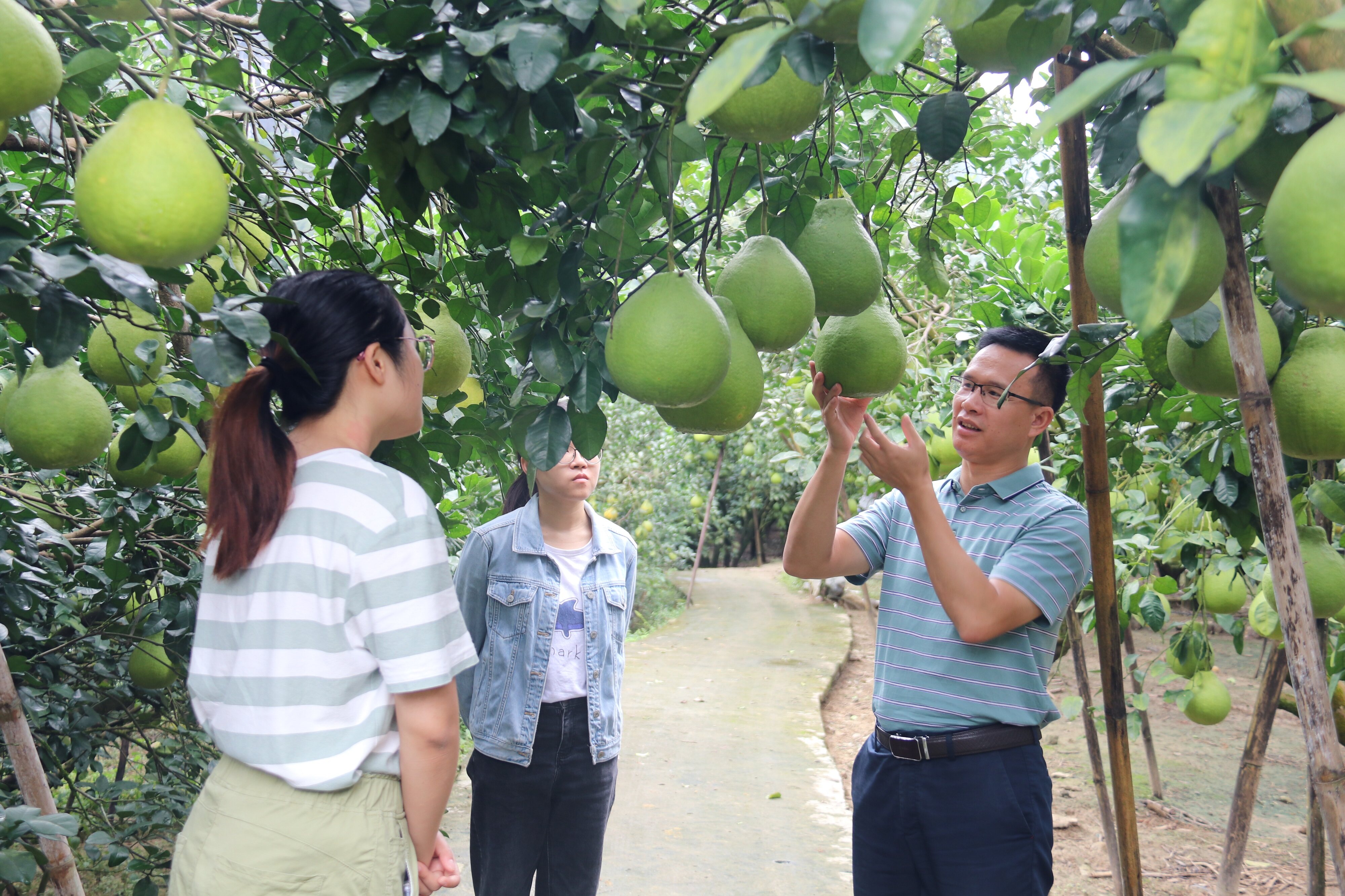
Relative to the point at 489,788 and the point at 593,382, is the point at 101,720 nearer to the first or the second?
the point at 489,788

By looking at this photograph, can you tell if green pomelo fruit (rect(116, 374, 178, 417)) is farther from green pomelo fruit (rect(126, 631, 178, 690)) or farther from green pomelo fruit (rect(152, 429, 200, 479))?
green pomelo fruit (rect(126, 631, 178, 690))

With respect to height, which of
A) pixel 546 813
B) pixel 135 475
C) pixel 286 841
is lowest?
pixel 546 813

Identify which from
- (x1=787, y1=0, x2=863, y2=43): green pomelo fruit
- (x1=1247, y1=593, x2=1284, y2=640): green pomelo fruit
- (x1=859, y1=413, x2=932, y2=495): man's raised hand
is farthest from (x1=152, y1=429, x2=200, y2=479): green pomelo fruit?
(x1=1247, y1=593, x2=1284, y2=640): green pomelo fruit

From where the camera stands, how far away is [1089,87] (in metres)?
0.46

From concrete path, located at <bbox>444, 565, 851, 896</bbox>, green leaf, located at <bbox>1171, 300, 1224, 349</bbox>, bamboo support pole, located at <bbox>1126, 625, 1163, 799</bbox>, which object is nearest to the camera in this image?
green leaf, located at <bbox>1171, 300, 1224, 349</bbox>

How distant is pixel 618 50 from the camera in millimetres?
1111

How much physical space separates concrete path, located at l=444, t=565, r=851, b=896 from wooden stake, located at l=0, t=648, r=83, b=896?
7.06 feet

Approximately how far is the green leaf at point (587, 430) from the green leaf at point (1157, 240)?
731 mm

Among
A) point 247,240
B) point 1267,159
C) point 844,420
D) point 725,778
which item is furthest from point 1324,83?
point 725,778

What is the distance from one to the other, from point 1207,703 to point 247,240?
9.34ft

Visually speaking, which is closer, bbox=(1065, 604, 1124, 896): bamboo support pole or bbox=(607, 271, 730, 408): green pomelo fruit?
bbox=(607, 271, 730, 408): green pomelo fruit

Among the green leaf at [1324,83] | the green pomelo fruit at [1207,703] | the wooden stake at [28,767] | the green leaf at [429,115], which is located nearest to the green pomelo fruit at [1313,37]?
the green leaf at [1324,83]

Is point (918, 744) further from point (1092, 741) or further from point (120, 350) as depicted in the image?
point (120, 350)

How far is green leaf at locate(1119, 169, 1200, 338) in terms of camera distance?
498 millimetres
